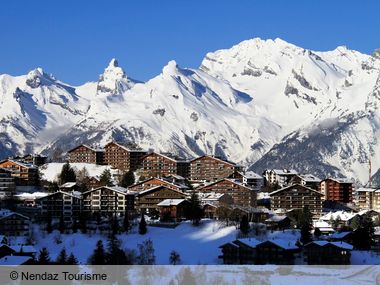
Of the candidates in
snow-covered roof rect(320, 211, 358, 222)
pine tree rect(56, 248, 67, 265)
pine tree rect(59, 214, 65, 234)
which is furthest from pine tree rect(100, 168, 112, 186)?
pine tree rect(56, 248, 67, 265)

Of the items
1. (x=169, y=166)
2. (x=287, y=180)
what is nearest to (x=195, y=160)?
(x=169, y=166)

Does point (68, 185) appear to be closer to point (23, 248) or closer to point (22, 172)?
point (22, 172)

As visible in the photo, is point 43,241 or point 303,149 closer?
point 43,241

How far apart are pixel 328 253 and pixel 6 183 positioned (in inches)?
1436

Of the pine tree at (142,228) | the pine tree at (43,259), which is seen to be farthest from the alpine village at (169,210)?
the pine tree at (43,259)

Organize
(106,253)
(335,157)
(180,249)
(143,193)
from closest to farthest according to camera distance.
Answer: (106,253) → (180,249) → (143,193) → (335,157)

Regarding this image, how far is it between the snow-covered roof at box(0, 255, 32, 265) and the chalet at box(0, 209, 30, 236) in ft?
44.8

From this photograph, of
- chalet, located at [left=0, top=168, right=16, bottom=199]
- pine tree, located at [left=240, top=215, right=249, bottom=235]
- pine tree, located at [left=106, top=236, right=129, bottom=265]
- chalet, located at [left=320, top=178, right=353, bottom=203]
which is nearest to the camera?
pine tree, located at [left=106, top=236, right=129, bottom=265]

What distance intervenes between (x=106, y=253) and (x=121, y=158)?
4586 cm

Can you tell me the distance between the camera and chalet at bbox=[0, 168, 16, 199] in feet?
283

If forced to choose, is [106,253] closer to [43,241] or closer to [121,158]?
[43,241]

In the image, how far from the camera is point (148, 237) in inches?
2682

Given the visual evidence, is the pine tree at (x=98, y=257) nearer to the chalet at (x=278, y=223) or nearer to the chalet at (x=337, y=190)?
the chalet at (x=278, y=223)

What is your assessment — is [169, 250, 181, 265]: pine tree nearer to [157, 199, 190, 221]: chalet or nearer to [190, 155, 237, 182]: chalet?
[157, 199, 190, 221]: chalet
